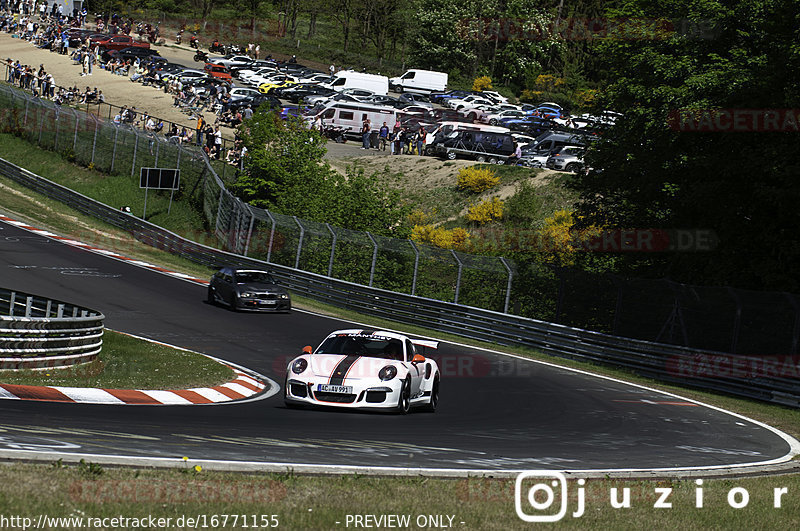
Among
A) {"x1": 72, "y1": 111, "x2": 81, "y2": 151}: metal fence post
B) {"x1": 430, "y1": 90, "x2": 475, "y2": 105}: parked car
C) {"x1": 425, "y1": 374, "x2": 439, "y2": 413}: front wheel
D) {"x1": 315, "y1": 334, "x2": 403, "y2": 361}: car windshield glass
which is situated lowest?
{"x1": 425, "y1": 374, "x2": 439, "y2": 413}: front wheel

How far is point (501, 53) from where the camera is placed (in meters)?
91.4

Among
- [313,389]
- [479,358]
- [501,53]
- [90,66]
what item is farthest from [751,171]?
[501,53]

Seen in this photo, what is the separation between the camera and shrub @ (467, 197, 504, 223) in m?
49.1

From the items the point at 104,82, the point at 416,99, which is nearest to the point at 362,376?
the point at 104,82

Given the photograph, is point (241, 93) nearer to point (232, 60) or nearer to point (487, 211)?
point (232, 60)

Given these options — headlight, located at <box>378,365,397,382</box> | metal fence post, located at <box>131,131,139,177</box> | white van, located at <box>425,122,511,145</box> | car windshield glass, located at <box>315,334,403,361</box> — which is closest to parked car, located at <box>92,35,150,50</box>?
white van, located at <box>425,122,511,145</box>

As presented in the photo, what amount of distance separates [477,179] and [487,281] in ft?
79.6

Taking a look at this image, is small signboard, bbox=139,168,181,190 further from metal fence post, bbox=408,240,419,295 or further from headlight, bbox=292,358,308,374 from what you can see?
headlight, bbox=292,358,308,374

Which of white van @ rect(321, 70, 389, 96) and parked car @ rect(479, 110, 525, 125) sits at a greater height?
white van @ rect(321, 70, 389, 96)

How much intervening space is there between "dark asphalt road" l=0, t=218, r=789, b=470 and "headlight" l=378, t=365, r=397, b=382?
53 cm

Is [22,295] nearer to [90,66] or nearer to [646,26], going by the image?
[646,26]

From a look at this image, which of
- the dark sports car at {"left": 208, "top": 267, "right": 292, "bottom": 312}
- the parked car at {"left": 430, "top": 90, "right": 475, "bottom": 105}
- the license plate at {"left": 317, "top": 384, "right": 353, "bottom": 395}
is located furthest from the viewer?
the parked car at {"left": 430, "top": 90, "right": 475, "bottom": 105}

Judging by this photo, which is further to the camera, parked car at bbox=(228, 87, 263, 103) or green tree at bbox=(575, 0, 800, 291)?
parked car at bbox=(228, 87, 263, 103)

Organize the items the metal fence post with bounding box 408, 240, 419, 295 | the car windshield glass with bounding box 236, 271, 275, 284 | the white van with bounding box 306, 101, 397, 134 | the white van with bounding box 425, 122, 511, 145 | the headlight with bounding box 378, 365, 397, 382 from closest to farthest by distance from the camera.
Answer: the headlight with bounding box 378, 365, 397, 382, the car windshield glass with bounding box 236, 271, 275, 284, the metal fence post with bounding box 408, 240, 419, 295, the white van with bounding box 425, 122, 511, 145, the white van with bounding box 306, 101, 397, 134
